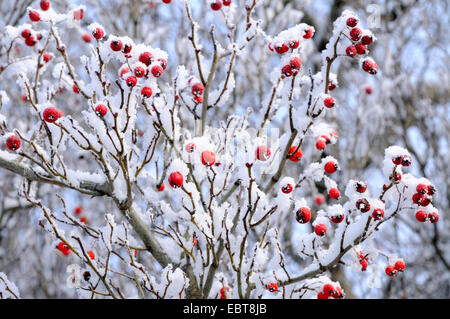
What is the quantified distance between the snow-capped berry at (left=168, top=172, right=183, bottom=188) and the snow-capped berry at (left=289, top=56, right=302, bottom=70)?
2.69ft

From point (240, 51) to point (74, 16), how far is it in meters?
1.34

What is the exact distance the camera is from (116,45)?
2414 millimetres

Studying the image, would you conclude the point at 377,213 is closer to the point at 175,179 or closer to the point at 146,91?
the point at 175,179

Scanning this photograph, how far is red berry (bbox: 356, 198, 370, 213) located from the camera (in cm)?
231

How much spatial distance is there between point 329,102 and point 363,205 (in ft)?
1.83

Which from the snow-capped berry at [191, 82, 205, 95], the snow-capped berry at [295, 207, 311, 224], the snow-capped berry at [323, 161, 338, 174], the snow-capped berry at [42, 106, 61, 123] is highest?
the snow-capped berry at [191, 82, 205, 95]

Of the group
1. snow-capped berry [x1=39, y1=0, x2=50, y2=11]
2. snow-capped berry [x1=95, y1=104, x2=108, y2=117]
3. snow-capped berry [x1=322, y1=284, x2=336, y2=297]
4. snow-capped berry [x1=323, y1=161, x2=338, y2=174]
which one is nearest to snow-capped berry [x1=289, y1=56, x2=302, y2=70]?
snow-capped berry [x1=323, y1=161, x2=338, y2=174]

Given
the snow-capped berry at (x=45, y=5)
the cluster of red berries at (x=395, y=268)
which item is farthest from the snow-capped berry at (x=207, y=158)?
the snow-capped berry at (x=45, y=5)

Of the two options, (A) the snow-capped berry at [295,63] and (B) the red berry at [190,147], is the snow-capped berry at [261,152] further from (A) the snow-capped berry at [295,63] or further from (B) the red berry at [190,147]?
(A) the snow-capped berry at [295,63]

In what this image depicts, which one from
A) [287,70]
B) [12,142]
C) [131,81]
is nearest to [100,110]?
[131,81]

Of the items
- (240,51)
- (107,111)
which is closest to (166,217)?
(107,111)

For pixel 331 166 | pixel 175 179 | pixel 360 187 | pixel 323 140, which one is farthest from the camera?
pixel 323 140

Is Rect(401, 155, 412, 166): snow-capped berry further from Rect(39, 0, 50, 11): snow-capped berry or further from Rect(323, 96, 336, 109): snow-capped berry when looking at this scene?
Rect(39, 0, 50, 11): snow-capped berry
